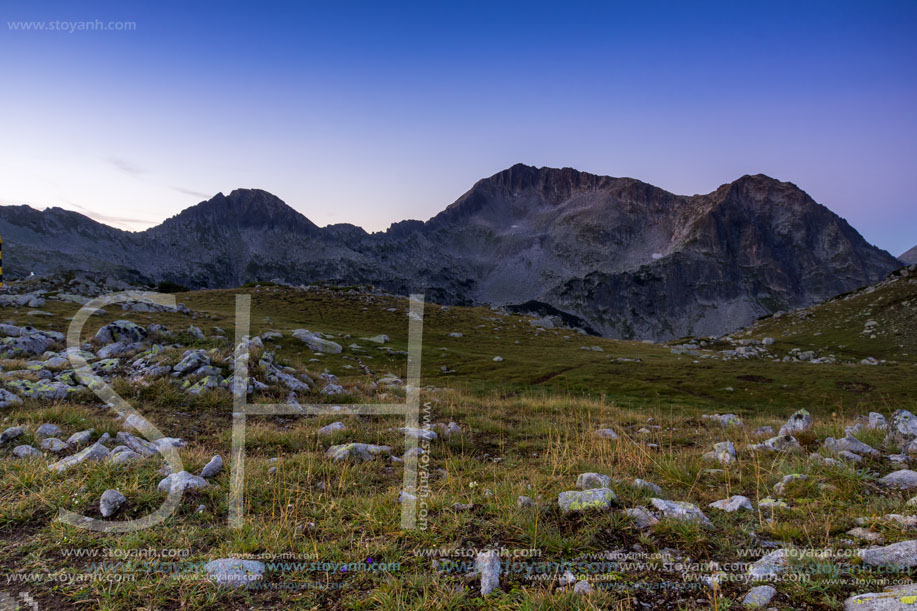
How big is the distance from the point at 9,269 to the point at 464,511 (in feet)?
790

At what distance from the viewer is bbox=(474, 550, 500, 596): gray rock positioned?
12.3 feet

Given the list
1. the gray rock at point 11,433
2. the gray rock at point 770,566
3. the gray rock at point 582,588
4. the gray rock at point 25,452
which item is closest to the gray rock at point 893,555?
the gray rock at point 770,566

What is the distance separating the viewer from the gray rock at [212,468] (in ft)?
21.5

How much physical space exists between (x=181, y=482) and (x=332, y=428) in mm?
4259

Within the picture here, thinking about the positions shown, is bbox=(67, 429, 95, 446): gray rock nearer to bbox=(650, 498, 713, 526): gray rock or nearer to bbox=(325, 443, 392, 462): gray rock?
bbox=(325, 443, 392, 462): gray rock

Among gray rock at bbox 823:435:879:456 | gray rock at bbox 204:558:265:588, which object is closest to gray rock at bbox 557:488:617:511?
gray rock at bbox 204:558:265:588

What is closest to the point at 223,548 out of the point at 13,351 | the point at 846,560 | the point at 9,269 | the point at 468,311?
the point at 846,560

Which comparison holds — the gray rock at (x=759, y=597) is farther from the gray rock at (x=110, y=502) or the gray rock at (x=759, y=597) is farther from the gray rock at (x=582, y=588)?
the gray rock at (x=110, y=502)

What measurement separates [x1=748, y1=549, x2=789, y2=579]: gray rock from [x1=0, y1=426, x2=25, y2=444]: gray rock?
1144 cm

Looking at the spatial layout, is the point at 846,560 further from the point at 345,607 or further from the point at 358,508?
the point at 358,508

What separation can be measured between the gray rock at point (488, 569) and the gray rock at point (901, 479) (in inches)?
237

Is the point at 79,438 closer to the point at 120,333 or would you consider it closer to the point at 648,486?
the point at 648,486

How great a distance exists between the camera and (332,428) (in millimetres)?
10016

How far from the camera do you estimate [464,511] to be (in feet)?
17.3
